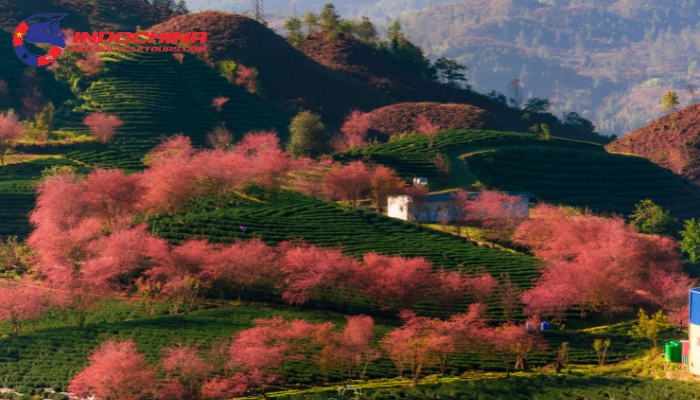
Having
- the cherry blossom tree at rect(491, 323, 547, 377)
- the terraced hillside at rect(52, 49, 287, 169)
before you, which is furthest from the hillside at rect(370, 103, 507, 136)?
the cherry blossom tree at rect(491, 323, 547, 377)

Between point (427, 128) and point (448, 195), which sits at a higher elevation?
point (427, 128)

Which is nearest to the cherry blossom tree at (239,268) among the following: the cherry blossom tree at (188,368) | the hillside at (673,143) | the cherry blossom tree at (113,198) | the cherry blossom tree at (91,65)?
the cherry blossom tree at (113,198)

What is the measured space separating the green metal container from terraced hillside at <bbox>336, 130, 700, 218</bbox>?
39845 millimetres

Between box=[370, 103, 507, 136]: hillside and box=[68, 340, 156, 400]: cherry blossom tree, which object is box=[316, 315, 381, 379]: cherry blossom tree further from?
box=[370, 103, 507, 136]: hillside

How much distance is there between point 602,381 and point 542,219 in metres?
28.9

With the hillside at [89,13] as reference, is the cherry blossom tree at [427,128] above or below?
below

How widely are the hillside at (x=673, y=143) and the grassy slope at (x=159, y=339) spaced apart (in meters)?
66.5

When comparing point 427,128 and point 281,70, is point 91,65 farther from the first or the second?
point 427,128

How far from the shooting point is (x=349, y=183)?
260 ft

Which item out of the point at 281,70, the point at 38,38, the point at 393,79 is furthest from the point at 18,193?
the point at 393,79

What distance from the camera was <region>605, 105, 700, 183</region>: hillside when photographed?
383 feet

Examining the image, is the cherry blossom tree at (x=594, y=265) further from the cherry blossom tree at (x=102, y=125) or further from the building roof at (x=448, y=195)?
the cherry blossom tree at (x=102, y=125)

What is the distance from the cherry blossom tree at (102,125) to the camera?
9112 centimetres

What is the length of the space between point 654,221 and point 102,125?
55.3 m
